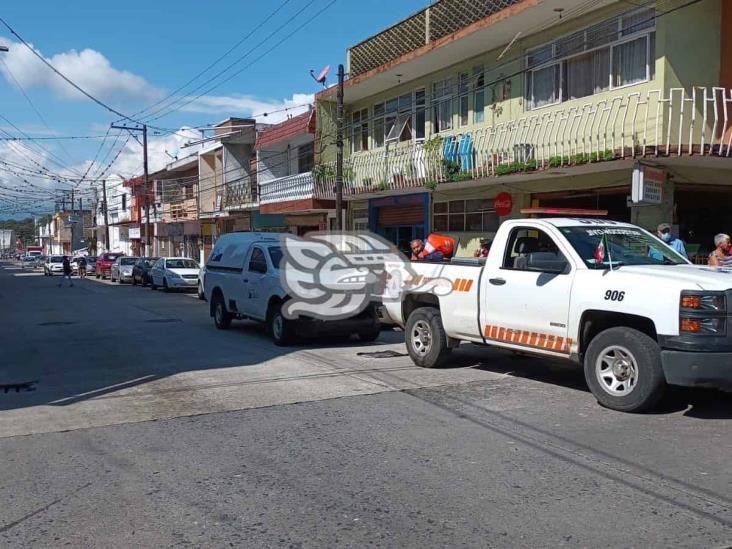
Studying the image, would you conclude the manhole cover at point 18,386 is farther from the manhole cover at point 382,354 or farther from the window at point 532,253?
the window at point 532,253

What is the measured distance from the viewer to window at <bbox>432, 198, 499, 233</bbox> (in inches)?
744

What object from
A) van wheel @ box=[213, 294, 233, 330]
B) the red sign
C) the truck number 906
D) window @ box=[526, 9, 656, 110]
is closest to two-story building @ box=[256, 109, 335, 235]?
the red sign

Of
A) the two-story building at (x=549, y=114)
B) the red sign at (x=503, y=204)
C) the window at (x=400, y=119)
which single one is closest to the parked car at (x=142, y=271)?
the two-story building at (x=549, y=114)

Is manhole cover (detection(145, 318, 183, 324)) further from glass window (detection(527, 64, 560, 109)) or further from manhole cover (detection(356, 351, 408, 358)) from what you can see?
glass window (detection(527, 64, 560, 109))

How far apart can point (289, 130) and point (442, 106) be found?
416 inches

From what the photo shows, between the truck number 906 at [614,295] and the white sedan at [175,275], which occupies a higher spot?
the truck number 906 at [614,295]

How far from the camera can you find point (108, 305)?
21750 mm

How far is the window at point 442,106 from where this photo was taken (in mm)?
20166

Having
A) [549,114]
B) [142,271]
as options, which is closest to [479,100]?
[549,114]

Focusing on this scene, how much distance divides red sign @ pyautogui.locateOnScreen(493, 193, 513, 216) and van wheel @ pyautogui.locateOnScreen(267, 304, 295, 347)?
775 centimetres

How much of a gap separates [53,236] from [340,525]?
12863 cm

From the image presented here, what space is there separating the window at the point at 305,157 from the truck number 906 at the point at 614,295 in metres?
23.7

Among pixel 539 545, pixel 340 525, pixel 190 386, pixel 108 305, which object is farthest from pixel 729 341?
pixel 108 305

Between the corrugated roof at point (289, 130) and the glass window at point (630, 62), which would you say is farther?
the corrugated roof at point (289, 130)
